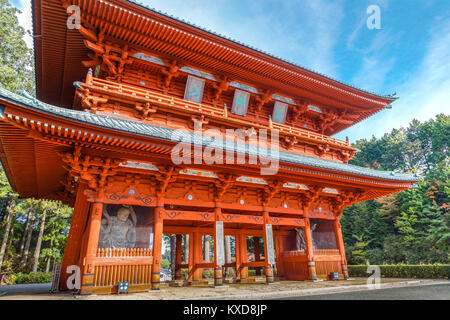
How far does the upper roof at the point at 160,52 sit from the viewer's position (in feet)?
31.3

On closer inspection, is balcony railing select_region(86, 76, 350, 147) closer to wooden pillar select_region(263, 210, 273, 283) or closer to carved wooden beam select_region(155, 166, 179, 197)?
carved wooden beam select_region(155, 166, 179, 197)

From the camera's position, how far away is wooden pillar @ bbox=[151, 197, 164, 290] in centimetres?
888

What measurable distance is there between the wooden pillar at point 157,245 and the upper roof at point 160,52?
21.5ft

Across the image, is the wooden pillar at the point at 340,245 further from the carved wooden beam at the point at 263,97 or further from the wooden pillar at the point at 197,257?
the carved wooden beam at the point at 263,97

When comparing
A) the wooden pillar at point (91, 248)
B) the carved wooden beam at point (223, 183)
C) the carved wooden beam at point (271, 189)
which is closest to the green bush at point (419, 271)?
the carved wooden beam at point (271, 189)

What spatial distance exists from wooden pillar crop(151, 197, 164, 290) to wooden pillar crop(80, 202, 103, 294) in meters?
1.85

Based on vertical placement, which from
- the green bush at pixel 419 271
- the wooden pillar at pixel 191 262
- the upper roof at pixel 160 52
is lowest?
the green bush at pixel 419 271

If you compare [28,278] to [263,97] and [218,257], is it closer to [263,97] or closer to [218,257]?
[218,257]

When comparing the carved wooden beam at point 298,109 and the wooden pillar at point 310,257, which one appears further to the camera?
the carved wooden beam at point 298,109

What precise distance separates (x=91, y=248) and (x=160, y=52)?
27.0 feet

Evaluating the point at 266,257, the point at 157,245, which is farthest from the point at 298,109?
the point at 157,245

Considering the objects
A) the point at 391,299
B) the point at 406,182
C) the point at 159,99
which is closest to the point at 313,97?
the point at 406,182

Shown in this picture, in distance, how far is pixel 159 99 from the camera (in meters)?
11.0

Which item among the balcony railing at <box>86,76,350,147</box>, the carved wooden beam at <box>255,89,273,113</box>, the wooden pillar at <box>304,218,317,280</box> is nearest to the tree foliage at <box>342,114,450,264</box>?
the wooden pillar at <box>304,218,317,280</box>
